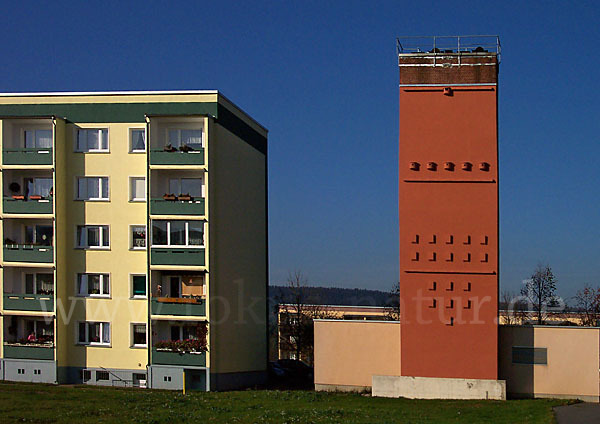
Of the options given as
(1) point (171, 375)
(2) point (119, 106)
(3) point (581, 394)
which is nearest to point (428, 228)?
(3) point (581, 394)

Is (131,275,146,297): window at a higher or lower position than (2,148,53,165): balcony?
lower

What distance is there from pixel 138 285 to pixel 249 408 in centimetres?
1288

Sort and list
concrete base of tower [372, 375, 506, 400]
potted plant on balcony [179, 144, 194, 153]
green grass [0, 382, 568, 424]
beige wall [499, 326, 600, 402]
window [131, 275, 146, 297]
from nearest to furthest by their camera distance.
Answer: green grass [0, 382, 568, 424] → concrete base of tower [372, 375, 506, 400] → beige wall [499, 326, 600, 402] → potted plant on balcony [179, 144, 194, 153] → window [131, 275, 146, 297]

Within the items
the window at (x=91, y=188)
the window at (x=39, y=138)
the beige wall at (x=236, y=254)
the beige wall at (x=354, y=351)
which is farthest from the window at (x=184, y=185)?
the beige wall at (x=354, y=351)

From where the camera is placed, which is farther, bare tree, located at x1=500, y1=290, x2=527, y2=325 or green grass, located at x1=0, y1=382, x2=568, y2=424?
bare tree, located at x1=500, y1=290, x2=527, y2=325

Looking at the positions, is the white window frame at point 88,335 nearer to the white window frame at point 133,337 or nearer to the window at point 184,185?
the white window frame at point 133,337

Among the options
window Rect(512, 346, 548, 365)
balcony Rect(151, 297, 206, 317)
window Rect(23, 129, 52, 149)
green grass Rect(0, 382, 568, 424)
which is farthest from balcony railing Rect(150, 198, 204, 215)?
window Rect(512, 346, 548, 365)

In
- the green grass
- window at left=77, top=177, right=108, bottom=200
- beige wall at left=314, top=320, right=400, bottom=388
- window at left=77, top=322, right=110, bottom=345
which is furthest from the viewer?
window at left=77, top=177, right=108, bottom=200

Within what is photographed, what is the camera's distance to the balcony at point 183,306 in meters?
34.5

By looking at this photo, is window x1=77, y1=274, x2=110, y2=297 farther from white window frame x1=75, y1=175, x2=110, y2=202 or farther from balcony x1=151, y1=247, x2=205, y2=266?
white window frame x1=75, y1=175, x2=110, y2=202

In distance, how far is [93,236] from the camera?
3619cm

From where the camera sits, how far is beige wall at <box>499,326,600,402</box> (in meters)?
31.4

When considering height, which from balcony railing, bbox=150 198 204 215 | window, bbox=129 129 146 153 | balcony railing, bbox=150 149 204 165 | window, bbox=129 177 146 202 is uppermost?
window, bbox=129 129 146 153

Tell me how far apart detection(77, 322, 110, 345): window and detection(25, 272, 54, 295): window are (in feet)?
9.03
